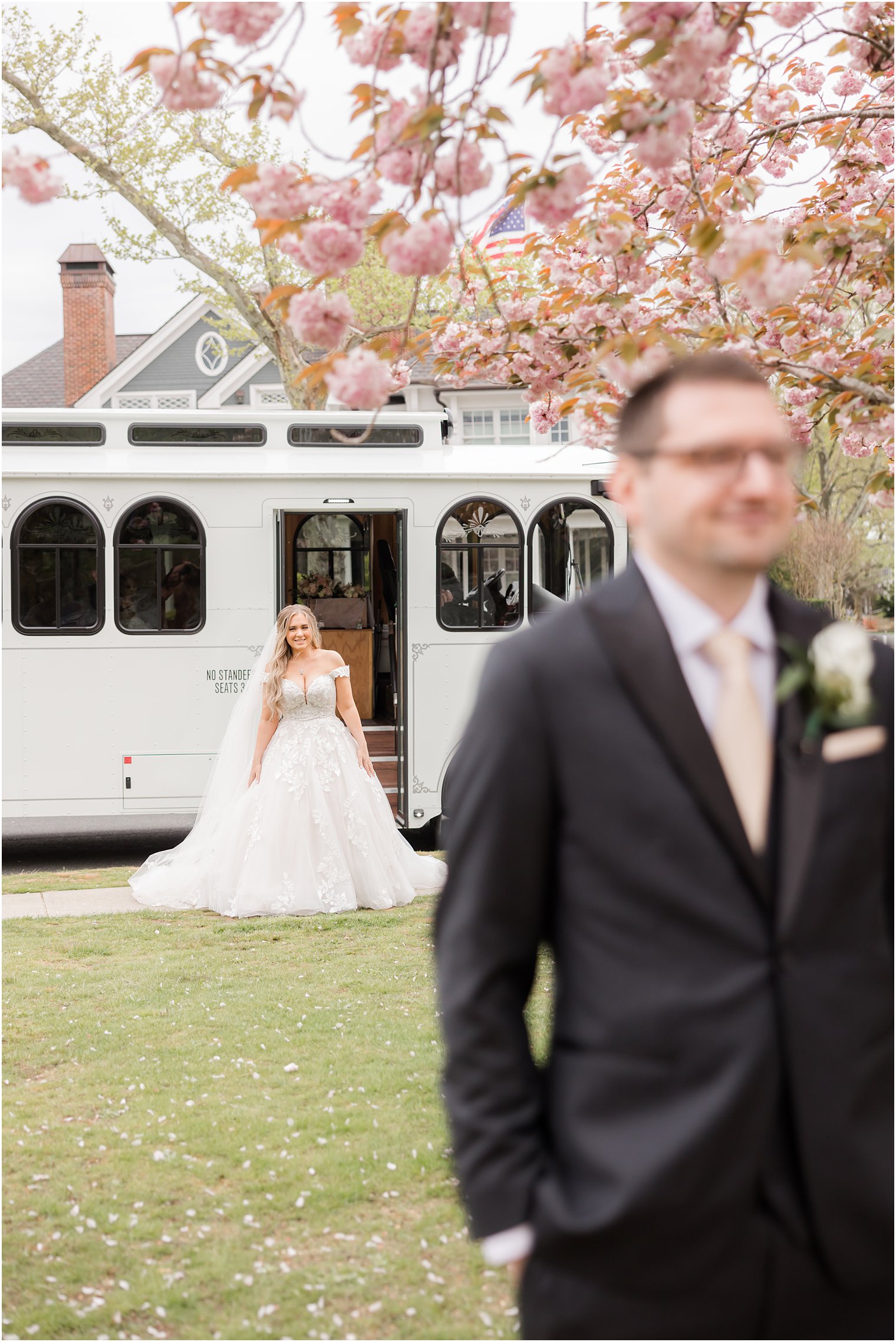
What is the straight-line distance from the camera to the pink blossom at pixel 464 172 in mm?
3164

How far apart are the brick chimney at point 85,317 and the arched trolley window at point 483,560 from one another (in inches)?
981

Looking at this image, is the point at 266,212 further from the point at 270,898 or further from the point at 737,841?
the point at 270,898

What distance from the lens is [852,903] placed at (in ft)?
5.62

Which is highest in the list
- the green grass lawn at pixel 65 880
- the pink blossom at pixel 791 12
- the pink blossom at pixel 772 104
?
the pink blossom at pixel 772 104

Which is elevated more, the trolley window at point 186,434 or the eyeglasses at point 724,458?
the trolley window at point 186,434

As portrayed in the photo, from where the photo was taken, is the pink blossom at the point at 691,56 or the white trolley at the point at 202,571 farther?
the white trolley at the point at 202,571

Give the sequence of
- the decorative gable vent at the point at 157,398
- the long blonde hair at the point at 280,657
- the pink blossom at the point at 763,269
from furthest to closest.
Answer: the decorative gable vent at the point at 157,398 < the long blonde hair at the point at 280,657 < the pink blossom at the point at 763,269

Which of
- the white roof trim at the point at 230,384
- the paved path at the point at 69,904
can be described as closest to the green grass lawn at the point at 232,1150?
the paved path at the point at 69,904

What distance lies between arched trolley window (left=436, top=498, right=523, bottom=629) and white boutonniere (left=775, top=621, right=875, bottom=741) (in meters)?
8.43

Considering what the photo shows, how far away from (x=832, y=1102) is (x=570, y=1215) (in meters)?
0.40

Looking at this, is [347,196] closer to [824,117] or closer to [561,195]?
[561,195]

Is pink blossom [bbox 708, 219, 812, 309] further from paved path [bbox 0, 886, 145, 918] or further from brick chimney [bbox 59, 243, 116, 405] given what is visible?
brick chimney [bbox 59, 243, 116, 405]

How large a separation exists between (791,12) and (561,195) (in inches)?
71.7

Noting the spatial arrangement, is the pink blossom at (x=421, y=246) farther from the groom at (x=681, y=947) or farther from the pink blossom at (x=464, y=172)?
the groom at (x=681, y=947)
